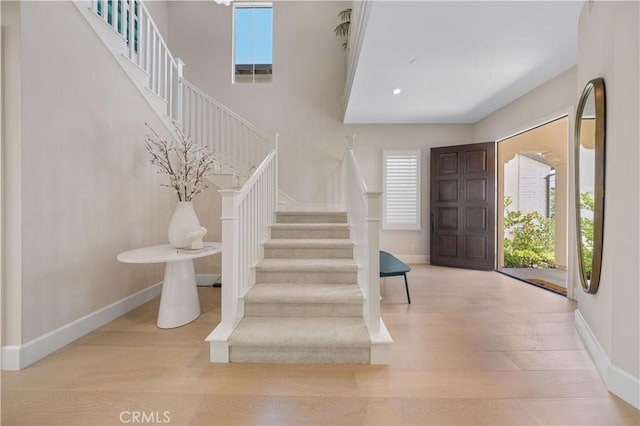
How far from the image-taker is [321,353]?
1828mm

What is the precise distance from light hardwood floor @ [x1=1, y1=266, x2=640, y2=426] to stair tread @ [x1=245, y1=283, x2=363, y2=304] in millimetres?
470

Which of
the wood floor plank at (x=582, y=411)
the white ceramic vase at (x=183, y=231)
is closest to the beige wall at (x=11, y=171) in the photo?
the white ceramic vase at (x=183, y=231)

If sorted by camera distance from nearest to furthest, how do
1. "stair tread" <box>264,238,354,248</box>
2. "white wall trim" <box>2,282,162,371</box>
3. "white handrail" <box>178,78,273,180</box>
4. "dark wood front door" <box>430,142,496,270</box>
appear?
"white wall trim" <box>2,282,162,371</box>
"stair tread" <box>264,238,354,248</box>
"white handrail" <box>178,78,273,180</box>
"dark wood front door" <box>430,142,496,270</box>

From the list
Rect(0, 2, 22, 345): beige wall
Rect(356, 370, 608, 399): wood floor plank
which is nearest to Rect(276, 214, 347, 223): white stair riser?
Rect(356, 370, 608, 399): wood floor plank

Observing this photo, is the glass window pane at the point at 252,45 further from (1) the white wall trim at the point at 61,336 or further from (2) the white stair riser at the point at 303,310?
(2) the white stair riser at the point at 303,310

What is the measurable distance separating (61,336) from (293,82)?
4.68 meters

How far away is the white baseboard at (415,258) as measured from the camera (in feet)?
16.7

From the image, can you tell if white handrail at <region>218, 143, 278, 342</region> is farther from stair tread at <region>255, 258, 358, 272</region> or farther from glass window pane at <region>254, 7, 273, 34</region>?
glass window pane at <region>254, 7, 273, 34</region>

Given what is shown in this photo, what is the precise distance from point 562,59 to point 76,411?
195 inches

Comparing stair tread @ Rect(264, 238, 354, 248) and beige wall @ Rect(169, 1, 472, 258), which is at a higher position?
beige wall @ Rect(169, 1, 472, 258)

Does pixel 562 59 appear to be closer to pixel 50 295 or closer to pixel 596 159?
pixel 596 159

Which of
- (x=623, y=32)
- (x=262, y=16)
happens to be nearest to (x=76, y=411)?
(x=623, y=32)

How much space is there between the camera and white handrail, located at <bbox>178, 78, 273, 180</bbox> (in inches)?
154

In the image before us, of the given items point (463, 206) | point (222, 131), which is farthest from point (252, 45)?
point (463, 206)
